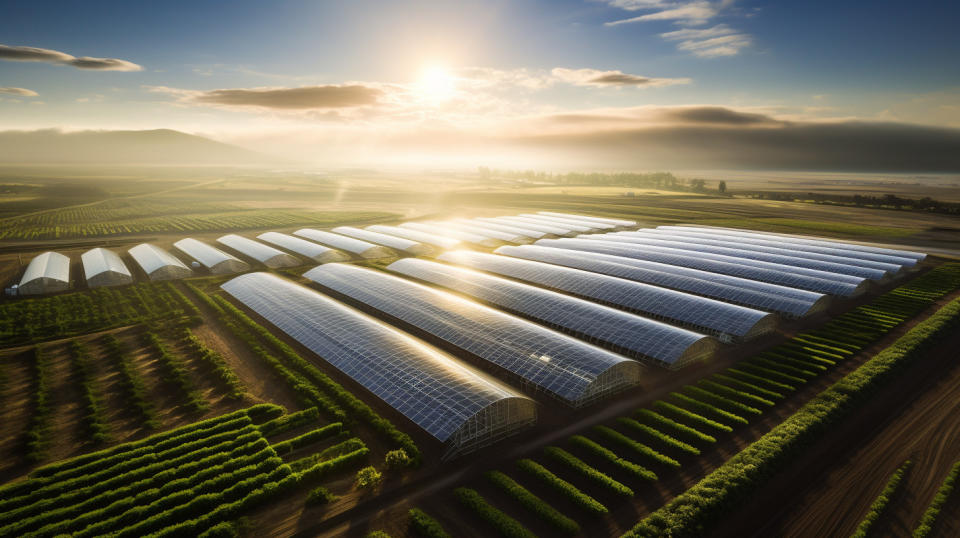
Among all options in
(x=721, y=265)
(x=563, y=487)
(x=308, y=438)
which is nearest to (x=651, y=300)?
(x=721, y=265)

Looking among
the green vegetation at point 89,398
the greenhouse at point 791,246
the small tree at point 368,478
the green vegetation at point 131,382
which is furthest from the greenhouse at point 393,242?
the greenhouse at point 791,246

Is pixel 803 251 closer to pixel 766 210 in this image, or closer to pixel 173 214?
pixel 766 210

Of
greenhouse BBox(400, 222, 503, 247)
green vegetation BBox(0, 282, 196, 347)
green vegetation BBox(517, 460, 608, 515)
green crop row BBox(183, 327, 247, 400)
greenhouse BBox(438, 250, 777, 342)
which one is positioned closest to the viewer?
green vegetation BBox(517, 460, 608, 515)

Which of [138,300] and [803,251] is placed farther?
[803,251]

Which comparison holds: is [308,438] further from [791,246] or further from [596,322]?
[791,246]

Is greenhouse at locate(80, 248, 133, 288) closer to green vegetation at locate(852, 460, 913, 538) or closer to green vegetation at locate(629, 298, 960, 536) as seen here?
green vegetation at locate(629, 298, 960, 536)

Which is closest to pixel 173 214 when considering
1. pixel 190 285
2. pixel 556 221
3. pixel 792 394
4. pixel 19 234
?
pixel 19 234

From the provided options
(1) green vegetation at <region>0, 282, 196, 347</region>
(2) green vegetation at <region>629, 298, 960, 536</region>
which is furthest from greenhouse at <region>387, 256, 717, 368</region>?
(1) green vegetation at <region>0, 282, 196, 347</region>
